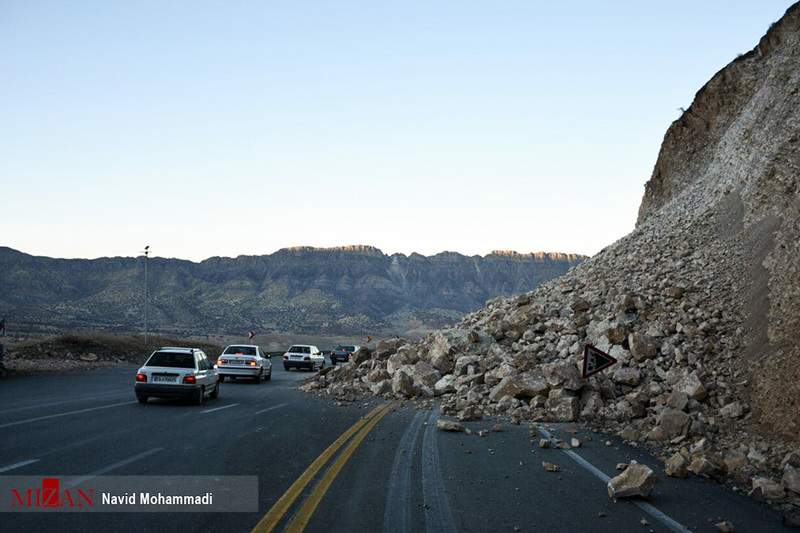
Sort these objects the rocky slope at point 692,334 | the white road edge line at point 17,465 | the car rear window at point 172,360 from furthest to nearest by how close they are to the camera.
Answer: the car rear window at point 172,360 < the rocky slope at point 692,334 < the white road edge line at point 17,465

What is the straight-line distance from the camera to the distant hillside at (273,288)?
390ft

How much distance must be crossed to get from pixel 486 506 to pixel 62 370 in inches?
1127

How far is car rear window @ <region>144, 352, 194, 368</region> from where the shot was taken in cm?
1608

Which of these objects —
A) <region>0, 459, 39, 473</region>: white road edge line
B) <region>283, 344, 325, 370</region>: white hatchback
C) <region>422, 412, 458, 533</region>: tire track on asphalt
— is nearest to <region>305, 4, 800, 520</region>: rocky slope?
<region>422, 412, 458, 533</region>: tire track on asphalt

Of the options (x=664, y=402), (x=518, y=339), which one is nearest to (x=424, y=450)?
(x=664, y=402)

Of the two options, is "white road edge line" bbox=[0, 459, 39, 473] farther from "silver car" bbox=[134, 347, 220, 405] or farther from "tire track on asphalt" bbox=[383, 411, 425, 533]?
"silver car" bbox=[134, 347, 220, 405]

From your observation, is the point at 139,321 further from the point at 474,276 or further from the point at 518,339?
the point at 518,339

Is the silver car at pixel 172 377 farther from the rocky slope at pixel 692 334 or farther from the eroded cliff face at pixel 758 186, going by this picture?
the eroded cliff face at pixel 758 186

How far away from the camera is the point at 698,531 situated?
18.7 ft

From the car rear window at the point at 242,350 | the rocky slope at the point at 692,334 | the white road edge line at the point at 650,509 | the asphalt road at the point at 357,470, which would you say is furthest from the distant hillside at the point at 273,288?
the white road edge line at the point at 650,509

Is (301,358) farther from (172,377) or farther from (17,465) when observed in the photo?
(17,465)

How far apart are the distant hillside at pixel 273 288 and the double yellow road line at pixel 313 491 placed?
97521mm

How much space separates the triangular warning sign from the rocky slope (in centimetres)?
46

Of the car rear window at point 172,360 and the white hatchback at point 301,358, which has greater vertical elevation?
the car rear window at point 172,360
